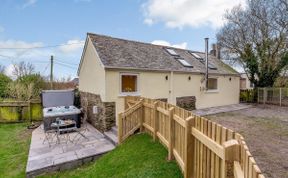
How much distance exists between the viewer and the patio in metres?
5.76

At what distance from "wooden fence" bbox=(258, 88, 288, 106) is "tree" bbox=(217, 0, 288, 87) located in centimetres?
96

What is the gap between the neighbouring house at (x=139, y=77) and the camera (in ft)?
31.3

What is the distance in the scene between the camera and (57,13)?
14719 mm

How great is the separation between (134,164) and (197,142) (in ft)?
7.50

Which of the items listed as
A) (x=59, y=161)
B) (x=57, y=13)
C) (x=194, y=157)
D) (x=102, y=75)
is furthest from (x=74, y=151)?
(x=57, y=13)

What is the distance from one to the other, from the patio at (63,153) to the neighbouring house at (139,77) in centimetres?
174

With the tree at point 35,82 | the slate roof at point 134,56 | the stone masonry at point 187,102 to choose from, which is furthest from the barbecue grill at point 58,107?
the stone masonry at point 187,102

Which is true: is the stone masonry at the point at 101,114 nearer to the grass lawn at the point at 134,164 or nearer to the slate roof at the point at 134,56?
the slate roof at the point at 134,56

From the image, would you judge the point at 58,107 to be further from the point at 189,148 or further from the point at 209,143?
the point at 209,143

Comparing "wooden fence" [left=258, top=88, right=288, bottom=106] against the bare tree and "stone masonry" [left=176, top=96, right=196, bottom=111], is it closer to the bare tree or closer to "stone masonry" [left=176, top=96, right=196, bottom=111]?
"stone masonry" [left=176, top=96, right=196, bottom=111]

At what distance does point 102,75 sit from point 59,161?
15.1 ft

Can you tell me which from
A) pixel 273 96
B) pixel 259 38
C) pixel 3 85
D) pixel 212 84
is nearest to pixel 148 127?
pixel 212 84

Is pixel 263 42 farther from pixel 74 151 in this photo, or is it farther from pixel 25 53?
pixel 25 53

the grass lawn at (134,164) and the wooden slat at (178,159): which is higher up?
the wooden slat at (178,159)
